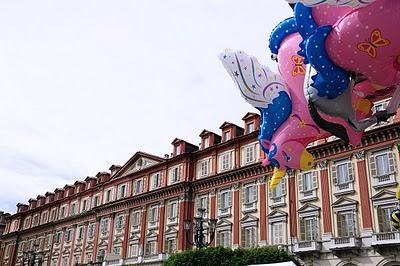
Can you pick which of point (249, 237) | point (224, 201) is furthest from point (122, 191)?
point (249, 237)

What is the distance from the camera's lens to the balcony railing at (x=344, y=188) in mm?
24906

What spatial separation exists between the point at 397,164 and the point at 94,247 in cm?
2848

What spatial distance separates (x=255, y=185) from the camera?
1177 inches

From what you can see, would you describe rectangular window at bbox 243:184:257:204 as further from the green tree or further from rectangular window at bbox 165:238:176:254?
rectangular window at bbox 165:238:176:254

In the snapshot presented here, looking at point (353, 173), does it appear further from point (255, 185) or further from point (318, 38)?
point (318, 38)

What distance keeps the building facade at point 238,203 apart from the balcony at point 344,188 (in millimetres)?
55

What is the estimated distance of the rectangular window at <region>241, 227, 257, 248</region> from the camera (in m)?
28.8

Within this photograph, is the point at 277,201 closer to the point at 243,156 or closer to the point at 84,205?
the point at 243,156

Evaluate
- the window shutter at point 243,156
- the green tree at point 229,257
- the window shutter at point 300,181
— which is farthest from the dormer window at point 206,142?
the green tree at point 229,257

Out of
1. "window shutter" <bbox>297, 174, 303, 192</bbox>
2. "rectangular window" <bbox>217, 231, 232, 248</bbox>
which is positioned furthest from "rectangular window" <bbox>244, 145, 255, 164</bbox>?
"rectangular window" <bbox>217, 231, 232, 248</bbox>

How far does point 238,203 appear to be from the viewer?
3056 centimetres

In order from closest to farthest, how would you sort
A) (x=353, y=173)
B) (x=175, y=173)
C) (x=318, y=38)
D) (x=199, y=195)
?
(x=318, y=38) < (x=353, y=173) < (x=199, y=195) < (x=175, y=173)

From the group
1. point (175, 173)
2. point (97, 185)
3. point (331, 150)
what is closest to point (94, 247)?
point (97, 185)

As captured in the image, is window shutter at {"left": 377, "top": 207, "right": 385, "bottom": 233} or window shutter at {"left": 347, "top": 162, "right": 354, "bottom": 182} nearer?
window shutter at {"left": 377, "top": 207, "right": 385, "bottom": 233}
